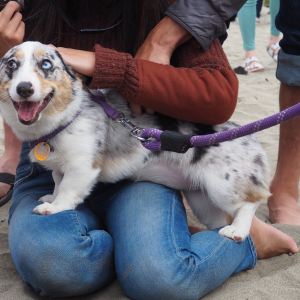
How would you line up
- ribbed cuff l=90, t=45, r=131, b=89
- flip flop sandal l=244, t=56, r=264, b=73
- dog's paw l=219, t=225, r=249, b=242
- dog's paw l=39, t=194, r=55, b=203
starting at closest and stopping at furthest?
ribbed cuff l=90, t=45, r=131, b=89 → dog's paw l=219, t=225, r=249, b=242 → dog's paw l=39, t=194, r=55, b=203 → flip flop sandal l=244, t=56, r=264, b=73

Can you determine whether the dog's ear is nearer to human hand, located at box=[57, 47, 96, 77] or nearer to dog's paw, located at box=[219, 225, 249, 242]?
human hand, located at box=[57, 47, 96, 77]

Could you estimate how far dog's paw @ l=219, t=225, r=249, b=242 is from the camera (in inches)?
82.6

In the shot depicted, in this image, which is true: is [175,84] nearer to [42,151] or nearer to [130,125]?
[130,125]

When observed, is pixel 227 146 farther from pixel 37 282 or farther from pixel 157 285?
pixel 37 282

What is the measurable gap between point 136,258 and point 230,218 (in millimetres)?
475

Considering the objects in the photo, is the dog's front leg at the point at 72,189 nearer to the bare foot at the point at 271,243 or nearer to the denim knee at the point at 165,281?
the denim knee at the point at 165,281

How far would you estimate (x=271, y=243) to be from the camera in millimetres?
2268

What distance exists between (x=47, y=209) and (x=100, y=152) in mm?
273

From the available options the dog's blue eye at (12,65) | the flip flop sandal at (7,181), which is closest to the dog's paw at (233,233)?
the dog's blue eye at (12,65)

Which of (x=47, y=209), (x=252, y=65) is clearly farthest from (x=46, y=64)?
(x=252, y=65)

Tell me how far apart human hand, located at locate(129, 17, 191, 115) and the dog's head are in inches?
11.8

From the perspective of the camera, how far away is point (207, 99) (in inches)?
80.9

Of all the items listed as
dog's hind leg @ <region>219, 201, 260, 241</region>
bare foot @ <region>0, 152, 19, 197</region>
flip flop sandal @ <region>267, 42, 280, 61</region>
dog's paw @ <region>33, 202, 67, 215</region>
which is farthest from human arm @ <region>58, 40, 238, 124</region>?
flip flop sandal @ <region>267, 42, 280, 61</region>

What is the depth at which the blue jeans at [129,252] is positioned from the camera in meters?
1.95
